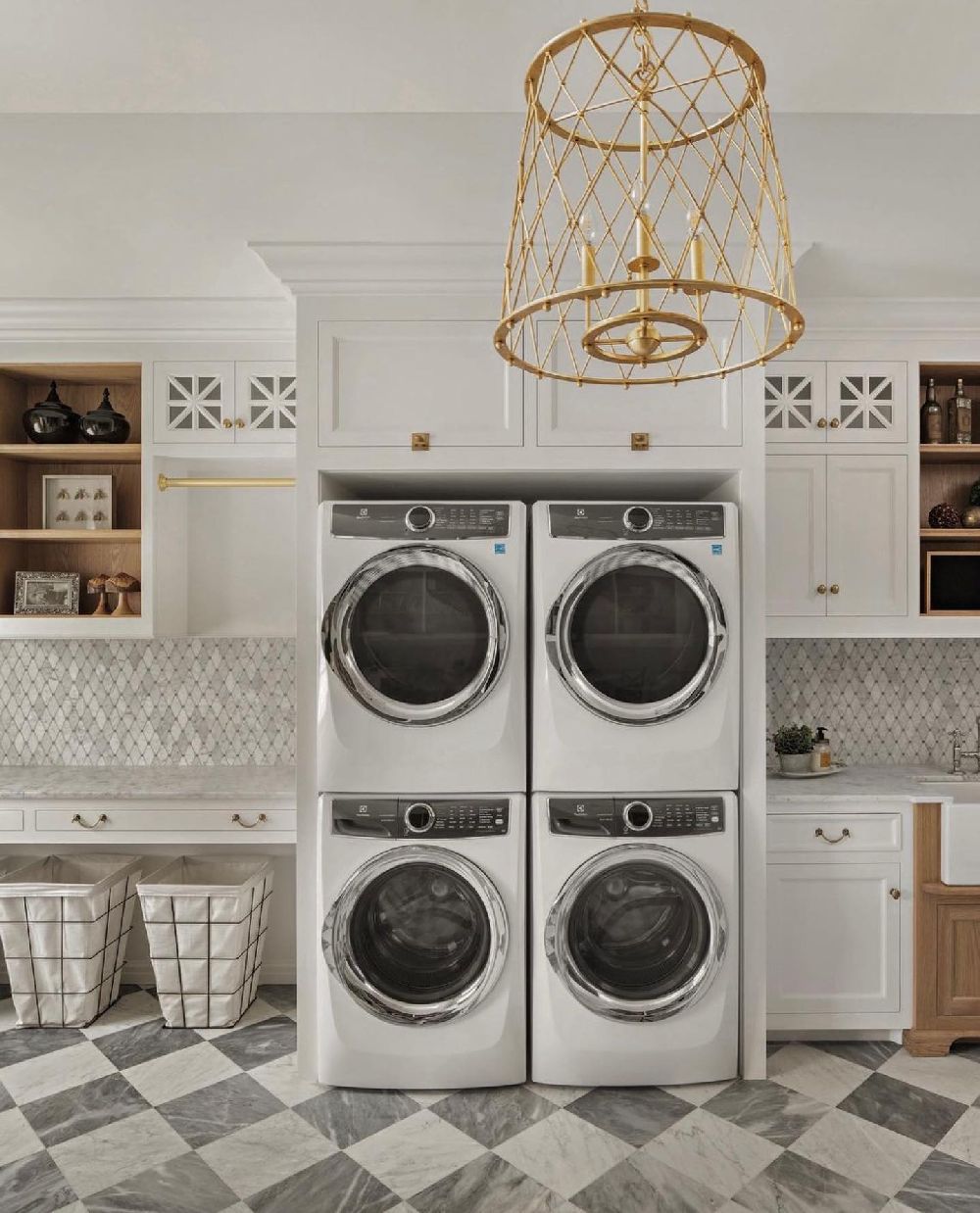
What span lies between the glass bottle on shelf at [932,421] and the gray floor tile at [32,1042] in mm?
3602

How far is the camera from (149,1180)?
84.6 inches

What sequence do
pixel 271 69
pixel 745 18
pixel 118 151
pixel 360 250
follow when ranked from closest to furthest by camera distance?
pixel 745 18 → pixel 271 69 → pixel 118 151 → pixel 360 250

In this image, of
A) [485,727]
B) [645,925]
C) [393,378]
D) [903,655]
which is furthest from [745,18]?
[903,655]

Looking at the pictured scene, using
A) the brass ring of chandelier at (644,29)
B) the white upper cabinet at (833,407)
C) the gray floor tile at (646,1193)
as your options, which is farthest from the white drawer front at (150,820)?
the brass ring of chandelier at (644,29)

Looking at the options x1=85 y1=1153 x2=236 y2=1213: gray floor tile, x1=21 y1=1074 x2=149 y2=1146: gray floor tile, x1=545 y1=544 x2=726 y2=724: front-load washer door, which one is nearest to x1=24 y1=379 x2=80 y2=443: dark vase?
x1=545 y1=544 x2=726 y2=724: front-load washer door

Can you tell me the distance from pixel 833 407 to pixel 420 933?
2233 millimetres

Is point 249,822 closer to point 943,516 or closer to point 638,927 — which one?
point 638,927

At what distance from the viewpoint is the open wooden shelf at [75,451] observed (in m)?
3.15

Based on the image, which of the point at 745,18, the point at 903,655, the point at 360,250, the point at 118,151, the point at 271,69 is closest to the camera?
the point at 745,18

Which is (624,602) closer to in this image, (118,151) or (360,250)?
(360,250)

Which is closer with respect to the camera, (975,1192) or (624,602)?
(975,1192)

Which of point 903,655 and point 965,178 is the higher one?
point 965,178

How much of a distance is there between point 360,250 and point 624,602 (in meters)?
1.26

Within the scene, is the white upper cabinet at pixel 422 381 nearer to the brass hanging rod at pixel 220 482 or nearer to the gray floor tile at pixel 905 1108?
the brass hanging rod at pixel 220 482
